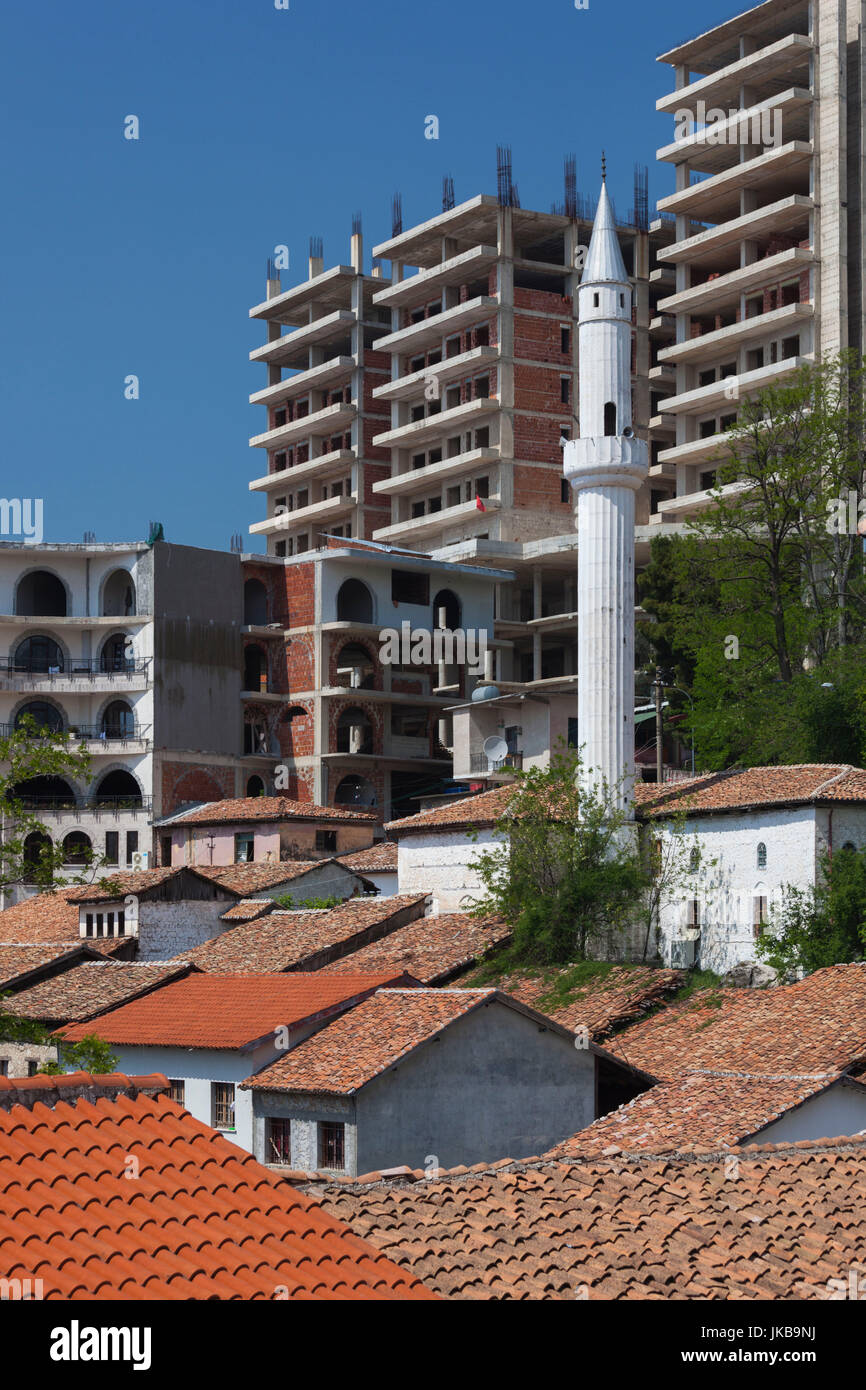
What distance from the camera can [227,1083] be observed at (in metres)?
32.1

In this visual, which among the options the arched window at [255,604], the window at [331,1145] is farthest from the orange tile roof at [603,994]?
the arched window at [255,604]

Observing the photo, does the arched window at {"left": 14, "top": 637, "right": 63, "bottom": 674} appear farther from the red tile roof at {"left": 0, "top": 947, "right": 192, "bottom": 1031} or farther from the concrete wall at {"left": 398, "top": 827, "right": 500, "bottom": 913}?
the red tile roof at {"left": 0, "top": 947, "right": 192, "bottom": 1031}

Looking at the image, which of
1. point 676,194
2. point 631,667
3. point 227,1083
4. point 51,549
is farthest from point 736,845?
point 676,194

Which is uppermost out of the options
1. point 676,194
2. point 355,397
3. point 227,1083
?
point 676,194

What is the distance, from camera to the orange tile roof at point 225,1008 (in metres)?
32.2

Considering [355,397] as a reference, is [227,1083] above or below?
below

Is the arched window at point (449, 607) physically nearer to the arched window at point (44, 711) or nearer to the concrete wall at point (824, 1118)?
the arched window at point (44, 711)

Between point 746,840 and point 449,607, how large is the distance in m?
39.5

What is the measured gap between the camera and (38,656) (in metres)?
73.1

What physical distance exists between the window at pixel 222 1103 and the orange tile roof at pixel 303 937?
27.4 feet

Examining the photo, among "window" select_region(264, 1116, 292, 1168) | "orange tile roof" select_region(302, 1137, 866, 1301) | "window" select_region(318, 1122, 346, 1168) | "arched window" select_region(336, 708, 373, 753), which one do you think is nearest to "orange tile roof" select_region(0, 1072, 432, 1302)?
"orange tile roof" select_region(302, 1137, 866, 1301)

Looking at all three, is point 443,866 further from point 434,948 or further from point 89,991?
point 89,991
